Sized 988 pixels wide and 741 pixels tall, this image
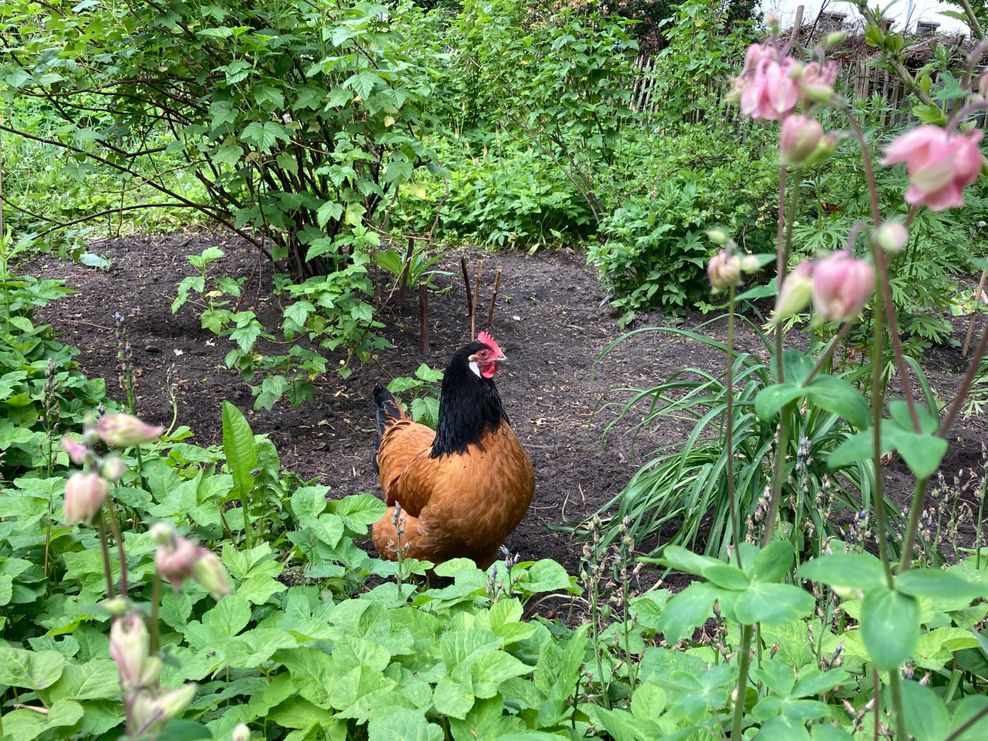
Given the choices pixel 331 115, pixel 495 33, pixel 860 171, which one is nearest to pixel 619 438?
pixel 860 171

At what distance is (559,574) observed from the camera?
2061 millimetres

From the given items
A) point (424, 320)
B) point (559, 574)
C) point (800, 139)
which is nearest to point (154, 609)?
point (800, 139)

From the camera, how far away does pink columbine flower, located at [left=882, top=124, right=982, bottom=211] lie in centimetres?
73

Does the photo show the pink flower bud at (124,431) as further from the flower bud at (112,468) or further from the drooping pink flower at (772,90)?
the drooping pink flower at (772,90)

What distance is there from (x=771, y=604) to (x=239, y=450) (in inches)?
65.7

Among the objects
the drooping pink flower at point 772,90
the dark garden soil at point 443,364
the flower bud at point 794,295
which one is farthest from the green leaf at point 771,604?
the dark garden soil at point 443,364

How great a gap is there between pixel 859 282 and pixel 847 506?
2608 millimetres

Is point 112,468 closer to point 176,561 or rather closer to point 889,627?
point 176,561

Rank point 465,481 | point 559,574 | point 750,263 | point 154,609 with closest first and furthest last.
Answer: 1. point 154,609
2. point 750,263
3. point 559,574
4. point 465,481

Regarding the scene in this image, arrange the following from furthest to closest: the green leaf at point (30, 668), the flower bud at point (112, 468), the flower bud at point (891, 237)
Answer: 1. the green leaf at point (30, 668)
2. the flower bud at point (112, 468)
3. the flower bud at point (891, 237)

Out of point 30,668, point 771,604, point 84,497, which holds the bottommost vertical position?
point 30,668

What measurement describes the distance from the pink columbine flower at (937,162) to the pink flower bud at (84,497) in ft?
2.78

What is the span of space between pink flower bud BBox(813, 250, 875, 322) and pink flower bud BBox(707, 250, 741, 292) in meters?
0.20

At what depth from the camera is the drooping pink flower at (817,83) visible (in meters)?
0.85
